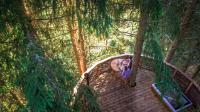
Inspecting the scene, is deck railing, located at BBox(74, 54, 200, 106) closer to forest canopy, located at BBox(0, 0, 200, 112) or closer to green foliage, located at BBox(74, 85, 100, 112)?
forest canopy, located at BBox(0, 0, 200, 112)

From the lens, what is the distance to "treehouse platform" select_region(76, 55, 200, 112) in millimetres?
7246

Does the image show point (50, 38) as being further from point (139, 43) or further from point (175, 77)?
point (175, 77)

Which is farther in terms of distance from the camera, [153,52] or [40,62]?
[153,52]

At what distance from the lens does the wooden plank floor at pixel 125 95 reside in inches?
284

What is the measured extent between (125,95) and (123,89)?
0.24m

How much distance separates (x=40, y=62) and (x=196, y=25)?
551cm

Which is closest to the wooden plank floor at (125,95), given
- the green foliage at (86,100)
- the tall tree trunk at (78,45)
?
the tall tree trunk at (78,45)

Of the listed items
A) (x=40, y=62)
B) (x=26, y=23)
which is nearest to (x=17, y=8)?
(x=26, y=23)

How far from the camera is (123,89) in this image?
7762 mm

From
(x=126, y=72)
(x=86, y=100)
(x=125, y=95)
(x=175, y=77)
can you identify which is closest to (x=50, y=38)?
(x=86, y=100)

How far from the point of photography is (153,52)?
18.8 feet

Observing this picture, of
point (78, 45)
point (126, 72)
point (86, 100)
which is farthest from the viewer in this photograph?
point (78, 45)

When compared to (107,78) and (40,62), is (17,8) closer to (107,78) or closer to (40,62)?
(40,62)

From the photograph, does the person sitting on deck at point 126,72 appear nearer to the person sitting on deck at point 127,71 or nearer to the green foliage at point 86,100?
the person sitting on deck at point 127,71
